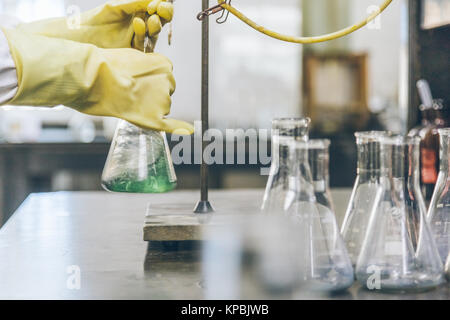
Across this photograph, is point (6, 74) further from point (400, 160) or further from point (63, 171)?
point (63, 171)

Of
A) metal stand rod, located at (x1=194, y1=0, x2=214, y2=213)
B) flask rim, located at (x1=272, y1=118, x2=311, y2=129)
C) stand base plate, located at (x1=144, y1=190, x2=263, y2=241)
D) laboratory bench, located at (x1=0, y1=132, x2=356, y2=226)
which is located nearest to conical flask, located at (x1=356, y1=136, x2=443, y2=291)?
flask rim, located at (x1=272, y1=118, x2=311, y2=129)

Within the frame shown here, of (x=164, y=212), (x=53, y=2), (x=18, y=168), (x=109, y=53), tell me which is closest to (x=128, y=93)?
(x=109, y=53)

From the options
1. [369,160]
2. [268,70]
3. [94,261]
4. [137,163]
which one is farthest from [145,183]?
[268,70]

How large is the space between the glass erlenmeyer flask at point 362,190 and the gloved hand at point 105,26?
0.50m

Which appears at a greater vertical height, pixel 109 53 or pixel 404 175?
pixel 109 53

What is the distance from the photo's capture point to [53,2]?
4.38 metres

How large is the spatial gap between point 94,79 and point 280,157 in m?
0.35

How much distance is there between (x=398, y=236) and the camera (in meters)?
0.82

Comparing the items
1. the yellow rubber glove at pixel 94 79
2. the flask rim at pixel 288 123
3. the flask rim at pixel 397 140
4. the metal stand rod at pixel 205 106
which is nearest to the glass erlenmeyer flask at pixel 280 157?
the flask rim at pixel 288 123

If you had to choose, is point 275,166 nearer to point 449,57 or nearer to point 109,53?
point 109,53

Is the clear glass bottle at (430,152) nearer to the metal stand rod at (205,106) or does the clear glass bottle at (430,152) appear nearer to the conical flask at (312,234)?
the metal stand rod at (205,106)

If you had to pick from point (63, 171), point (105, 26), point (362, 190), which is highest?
point (105, 26)

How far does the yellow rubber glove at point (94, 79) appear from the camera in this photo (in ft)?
3.18

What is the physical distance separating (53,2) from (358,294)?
4079 millimetres
